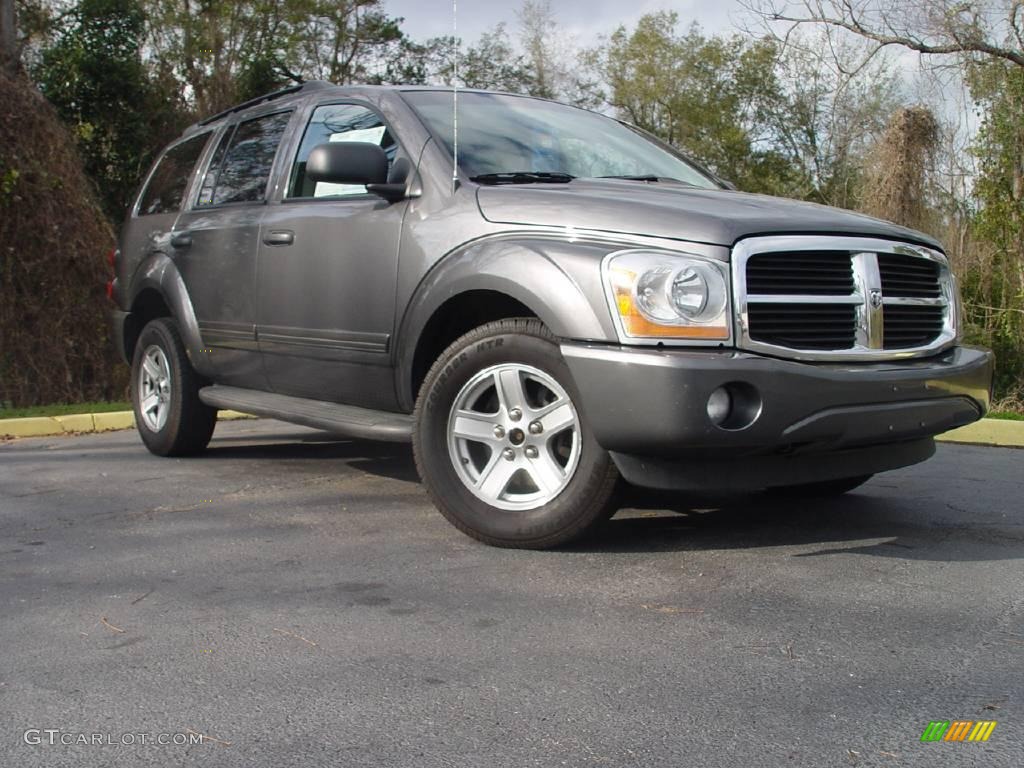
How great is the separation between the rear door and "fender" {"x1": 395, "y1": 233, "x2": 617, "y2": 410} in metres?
1.42

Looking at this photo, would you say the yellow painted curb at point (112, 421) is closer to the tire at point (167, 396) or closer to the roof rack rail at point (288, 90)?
the tire at point (167, 396)

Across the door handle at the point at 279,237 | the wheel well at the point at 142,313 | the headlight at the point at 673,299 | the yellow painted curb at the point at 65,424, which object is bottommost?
the yellow painted curb at the point at 65,424

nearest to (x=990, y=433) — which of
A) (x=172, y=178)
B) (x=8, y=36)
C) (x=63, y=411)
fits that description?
(x=172, y=178)

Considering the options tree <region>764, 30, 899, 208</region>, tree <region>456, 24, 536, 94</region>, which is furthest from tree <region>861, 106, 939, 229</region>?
tree <region>456, 24, 536, 94</region>

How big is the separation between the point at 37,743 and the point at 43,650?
66 centimetres

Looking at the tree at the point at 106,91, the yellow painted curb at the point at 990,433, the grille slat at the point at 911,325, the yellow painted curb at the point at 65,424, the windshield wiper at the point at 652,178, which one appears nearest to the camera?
the grille slat at the point at 911,325

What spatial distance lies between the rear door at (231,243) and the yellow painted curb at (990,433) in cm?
435

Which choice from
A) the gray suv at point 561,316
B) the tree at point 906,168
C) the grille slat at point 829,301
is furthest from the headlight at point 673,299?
the tree at point 906,168

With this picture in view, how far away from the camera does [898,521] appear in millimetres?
4555

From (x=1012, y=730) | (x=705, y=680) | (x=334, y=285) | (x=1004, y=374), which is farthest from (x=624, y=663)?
(x=1004, y=374)

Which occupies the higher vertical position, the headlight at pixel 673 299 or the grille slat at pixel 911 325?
the headlight at pixel 673 299

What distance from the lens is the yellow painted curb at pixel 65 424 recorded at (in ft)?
25.8

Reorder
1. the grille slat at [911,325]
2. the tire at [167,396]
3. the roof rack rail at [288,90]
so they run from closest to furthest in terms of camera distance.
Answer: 1. the grille slat at [911,325]
2. the roof rack rail at [288,90]
3. the tire at [167,396]

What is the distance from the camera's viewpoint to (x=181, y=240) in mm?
6125
